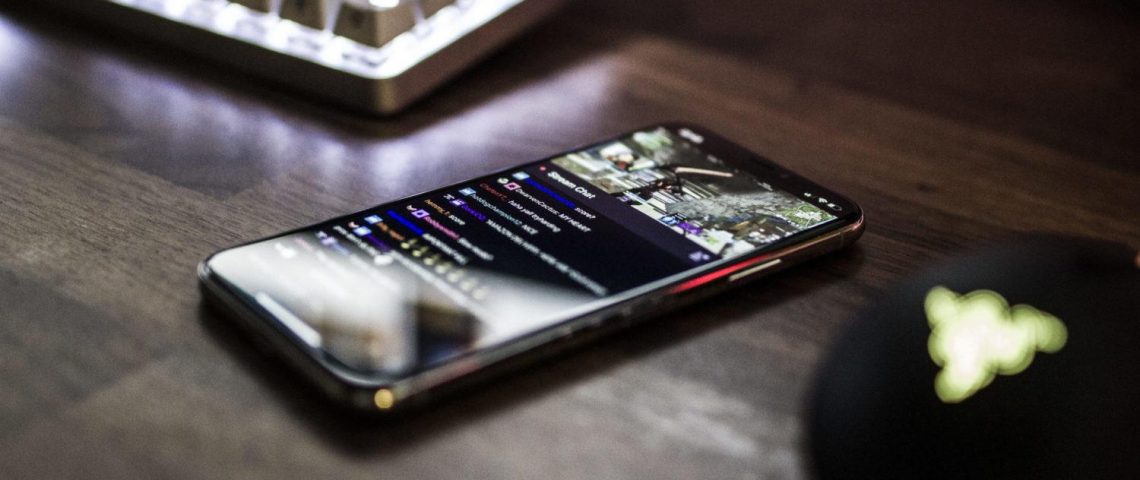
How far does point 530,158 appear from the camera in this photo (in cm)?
49

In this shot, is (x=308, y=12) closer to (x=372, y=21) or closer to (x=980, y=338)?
(x=372, y=21)

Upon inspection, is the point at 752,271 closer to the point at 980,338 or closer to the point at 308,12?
the point at 980,338

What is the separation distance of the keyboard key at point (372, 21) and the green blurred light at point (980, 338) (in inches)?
11.5

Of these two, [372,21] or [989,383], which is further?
[372,21]

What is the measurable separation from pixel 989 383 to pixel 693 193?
6.4 inches

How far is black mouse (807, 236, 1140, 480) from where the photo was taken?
296 mm

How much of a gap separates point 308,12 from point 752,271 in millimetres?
262

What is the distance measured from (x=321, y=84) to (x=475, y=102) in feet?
0.26

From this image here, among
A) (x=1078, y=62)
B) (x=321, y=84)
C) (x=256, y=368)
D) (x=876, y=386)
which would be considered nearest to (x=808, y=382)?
(x=876, y=386)

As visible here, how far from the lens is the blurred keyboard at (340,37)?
51 centimetres

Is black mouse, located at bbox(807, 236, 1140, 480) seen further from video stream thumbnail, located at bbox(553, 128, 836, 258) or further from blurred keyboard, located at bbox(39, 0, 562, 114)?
→ blurred keyboard, located at bbox(39, 0, 562, 114)

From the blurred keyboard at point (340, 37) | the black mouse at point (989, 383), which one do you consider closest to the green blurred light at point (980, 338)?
the black mouse at point (989, 383)

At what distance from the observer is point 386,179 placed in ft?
1.53

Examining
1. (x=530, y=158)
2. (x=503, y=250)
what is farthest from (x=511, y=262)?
(x=530, y=158)
